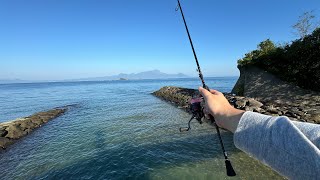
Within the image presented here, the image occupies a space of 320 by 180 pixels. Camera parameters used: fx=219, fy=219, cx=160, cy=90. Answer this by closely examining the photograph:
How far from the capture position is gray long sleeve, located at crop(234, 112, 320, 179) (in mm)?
1453

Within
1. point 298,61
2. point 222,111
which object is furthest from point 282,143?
point 298,61

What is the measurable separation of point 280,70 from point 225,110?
90.5 feet

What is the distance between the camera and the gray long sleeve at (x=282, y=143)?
145 centimetres

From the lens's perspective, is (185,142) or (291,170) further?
(185,142)

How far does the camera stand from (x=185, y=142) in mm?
14547

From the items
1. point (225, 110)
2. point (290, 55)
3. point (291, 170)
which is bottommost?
point (291, 170)

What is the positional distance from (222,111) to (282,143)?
0.87 meters

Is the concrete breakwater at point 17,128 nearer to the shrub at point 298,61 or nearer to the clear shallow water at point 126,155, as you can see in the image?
the clear shallow water at point 126,155

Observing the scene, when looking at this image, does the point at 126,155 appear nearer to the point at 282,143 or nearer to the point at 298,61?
the point at 282,143

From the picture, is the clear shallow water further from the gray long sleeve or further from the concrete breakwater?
the gray long sleeve

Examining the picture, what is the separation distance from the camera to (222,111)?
2.43m


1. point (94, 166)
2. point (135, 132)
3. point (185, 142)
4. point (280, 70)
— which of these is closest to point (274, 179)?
point (185, 142)

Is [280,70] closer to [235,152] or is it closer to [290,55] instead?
[290,55]

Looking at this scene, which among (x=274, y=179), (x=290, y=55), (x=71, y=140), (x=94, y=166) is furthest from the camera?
(x=290, y=55)
